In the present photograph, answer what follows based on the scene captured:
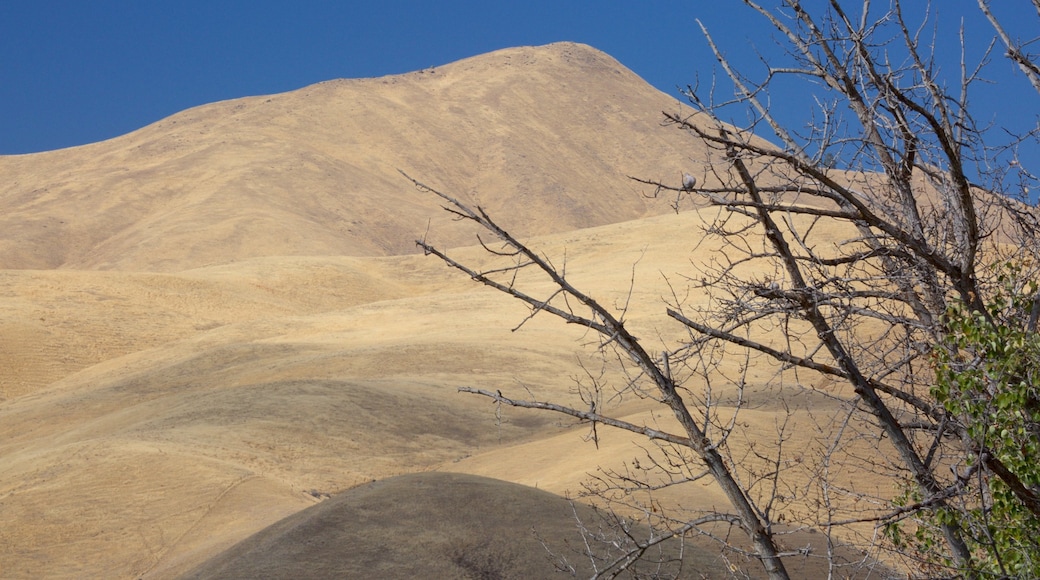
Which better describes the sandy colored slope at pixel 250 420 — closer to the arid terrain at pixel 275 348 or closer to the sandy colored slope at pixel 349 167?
the arid terrain at pixel 275 348

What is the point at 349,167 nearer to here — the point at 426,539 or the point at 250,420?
the point at 250,420

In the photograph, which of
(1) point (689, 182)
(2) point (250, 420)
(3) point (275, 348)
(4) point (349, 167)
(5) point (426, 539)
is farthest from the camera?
(4) point (349, 167)

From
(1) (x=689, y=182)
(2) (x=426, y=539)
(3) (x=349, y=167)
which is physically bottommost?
(2) (x=426, y=539)

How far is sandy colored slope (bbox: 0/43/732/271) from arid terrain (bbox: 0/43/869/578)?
44 cm

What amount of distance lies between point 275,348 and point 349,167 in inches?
2636

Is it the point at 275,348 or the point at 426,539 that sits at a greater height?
the point at 275,348

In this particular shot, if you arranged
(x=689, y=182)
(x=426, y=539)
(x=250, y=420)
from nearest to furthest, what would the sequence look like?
(x=689, y=182) → (x=426, y=539) → (x=250, y=420)

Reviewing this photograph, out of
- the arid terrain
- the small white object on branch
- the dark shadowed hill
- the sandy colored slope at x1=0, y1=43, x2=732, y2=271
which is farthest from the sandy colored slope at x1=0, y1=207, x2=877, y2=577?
the sandy colored slope at x1=0, y1=43, x2=732, y2=271

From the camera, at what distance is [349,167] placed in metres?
94.3

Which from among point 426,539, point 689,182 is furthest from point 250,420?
point 689,182

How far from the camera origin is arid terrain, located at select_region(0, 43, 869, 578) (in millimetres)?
13055

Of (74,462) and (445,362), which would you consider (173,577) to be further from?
(445,362)

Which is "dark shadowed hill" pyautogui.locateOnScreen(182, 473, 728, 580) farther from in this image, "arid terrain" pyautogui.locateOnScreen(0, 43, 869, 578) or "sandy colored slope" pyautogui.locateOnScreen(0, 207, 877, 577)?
"sandy colored slope" pyautogui.locateOnScreen(0, 207, 877, 577)

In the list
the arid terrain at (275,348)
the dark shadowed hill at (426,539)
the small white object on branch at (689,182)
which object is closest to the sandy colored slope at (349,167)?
the arid terrain at (275,348)
